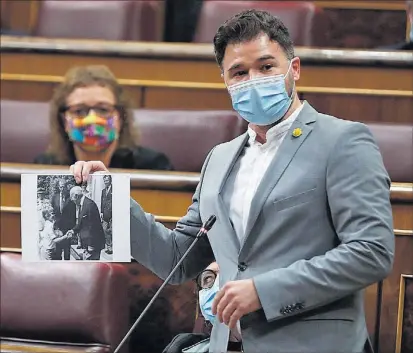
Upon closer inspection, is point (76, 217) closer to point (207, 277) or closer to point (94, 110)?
point (207, 277)

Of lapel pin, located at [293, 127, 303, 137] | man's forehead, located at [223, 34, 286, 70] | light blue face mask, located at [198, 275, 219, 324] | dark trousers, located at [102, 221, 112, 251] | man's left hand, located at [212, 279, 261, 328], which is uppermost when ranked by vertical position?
man's forehead, located at [223, 34, 286, 70]

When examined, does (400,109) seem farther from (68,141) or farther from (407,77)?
(68,141)

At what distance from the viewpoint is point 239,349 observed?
436 millimetres

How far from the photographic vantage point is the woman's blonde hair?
2.74 feet

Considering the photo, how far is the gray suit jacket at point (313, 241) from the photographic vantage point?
386 millimetres

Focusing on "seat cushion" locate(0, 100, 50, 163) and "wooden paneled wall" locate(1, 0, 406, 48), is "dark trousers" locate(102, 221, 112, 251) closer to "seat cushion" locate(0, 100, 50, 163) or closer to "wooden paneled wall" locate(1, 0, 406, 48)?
"seat cushion" locate(0, 100, 50, 163)

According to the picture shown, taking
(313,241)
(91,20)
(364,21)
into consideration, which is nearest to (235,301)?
(313,241)

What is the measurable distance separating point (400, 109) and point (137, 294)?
16.7 inches

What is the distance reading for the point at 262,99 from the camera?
0.43m

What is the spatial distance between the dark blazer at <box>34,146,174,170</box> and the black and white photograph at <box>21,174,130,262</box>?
15.1 inches

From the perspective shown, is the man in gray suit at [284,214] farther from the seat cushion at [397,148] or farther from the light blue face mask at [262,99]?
the seat cushion at [397,148]

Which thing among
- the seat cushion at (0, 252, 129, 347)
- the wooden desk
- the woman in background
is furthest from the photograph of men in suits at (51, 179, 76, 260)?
the wooden desk

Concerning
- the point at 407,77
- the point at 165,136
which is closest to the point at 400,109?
the point at 407,77

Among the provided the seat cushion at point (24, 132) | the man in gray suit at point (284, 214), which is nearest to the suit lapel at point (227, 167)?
the man in gray suit at point (284, 214)
